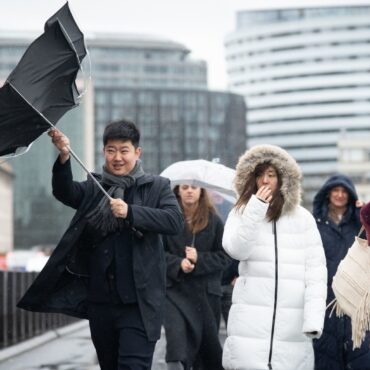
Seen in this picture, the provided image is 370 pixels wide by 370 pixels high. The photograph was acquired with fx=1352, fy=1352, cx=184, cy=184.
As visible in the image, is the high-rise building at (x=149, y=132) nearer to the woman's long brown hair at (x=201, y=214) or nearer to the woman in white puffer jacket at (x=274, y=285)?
the woman's long brown hair at (x=201, y=214)

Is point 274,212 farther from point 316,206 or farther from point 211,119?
point 211,119

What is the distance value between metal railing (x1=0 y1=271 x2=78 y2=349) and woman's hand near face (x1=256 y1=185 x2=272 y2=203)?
8.61 meters

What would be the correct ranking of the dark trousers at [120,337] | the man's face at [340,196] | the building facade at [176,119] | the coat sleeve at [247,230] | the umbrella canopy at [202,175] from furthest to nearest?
the building facade at [176,119] < the umbrella canopy at [202,175] < the man's face at [340,196] < the coat sleeve at [247,230] < the dark trousers at [120,337]

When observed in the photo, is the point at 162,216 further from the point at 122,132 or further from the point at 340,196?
the point at 340,196

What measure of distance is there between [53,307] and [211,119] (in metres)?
141

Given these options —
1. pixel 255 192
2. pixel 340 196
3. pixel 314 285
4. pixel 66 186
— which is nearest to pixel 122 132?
pixel 66 186

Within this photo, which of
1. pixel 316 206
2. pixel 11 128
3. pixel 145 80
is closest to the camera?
pixel 11 128

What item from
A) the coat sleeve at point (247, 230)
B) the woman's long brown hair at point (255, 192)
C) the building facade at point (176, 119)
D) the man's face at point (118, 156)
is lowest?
the coat sleeve at point (247, 230)

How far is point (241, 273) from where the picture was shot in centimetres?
771

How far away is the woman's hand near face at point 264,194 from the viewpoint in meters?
7.57

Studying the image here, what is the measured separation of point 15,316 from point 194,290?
8.61m

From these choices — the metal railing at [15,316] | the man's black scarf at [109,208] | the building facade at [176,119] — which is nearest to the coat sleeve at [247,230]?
the man's black scarf at [109,208]

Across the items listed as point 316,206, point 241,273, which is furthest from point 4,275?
point 241,273

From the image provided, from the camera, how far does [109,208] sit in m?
7.07
